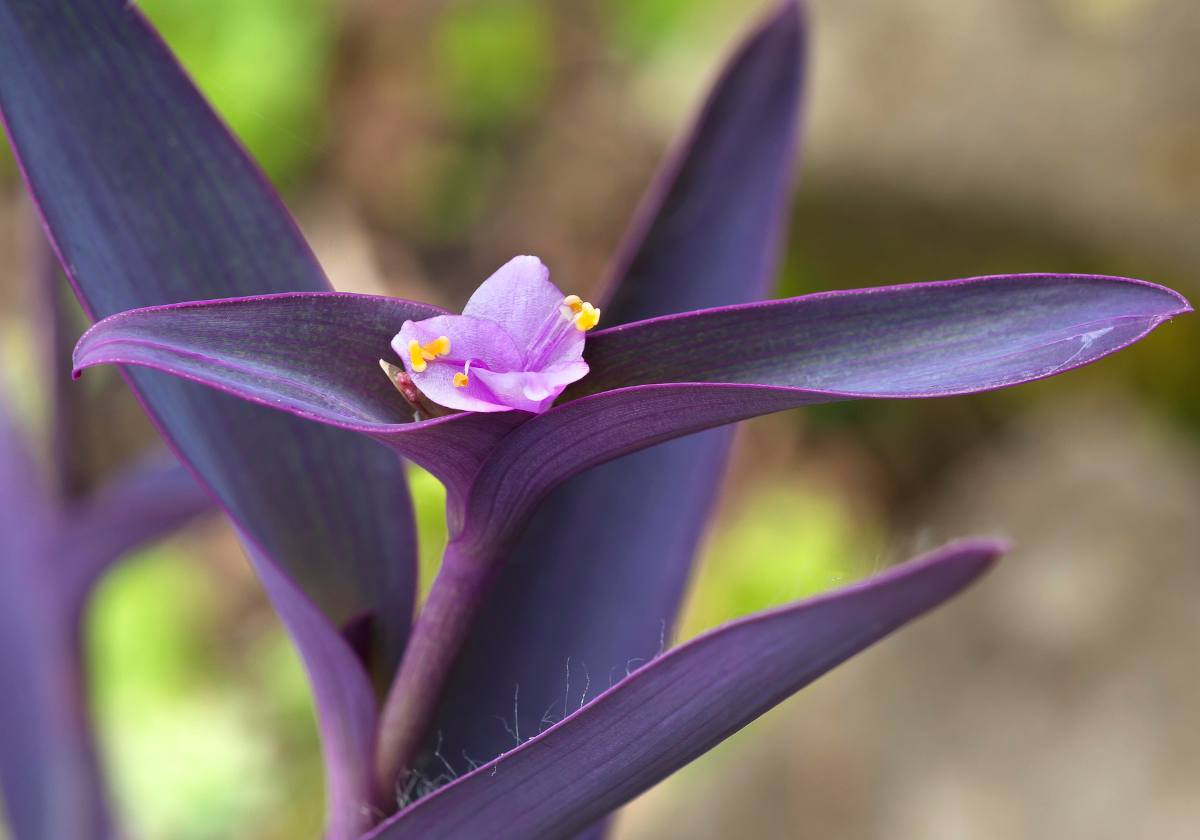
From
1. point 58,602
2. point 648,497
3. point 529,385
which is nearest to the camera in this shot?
point 529,385

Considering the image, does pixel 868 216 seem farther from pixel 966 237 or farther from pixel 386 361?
pixel 386 361

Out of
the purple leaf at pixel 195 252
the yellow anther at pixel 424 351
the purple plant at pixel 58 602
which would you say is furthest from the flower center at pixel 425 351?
the purple plant at pixel 58 602

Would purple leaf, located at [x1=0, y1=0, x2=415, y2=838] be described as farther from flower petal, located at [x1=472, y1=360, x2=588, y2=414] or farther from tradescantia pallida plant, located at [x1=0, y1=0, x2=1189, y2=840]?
flower petal, located at [x1=472, y1=360, x2=588, y2=414]

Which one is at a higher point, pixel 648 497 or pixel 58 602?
Answer: pixel 648 497

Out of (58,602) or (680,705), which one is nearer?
(680,705)

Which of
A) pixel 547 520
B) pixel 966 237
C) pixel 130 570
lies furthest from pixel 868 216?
pixel 547 520

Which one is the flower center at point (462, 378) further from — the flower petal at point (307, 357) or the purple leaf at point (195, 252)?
the purple leaf at point (195, 252)

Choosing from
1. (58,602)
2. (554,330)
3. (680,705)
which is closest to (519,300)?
(554,330)

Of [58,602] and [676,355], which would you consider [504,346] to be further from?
[58,602]
